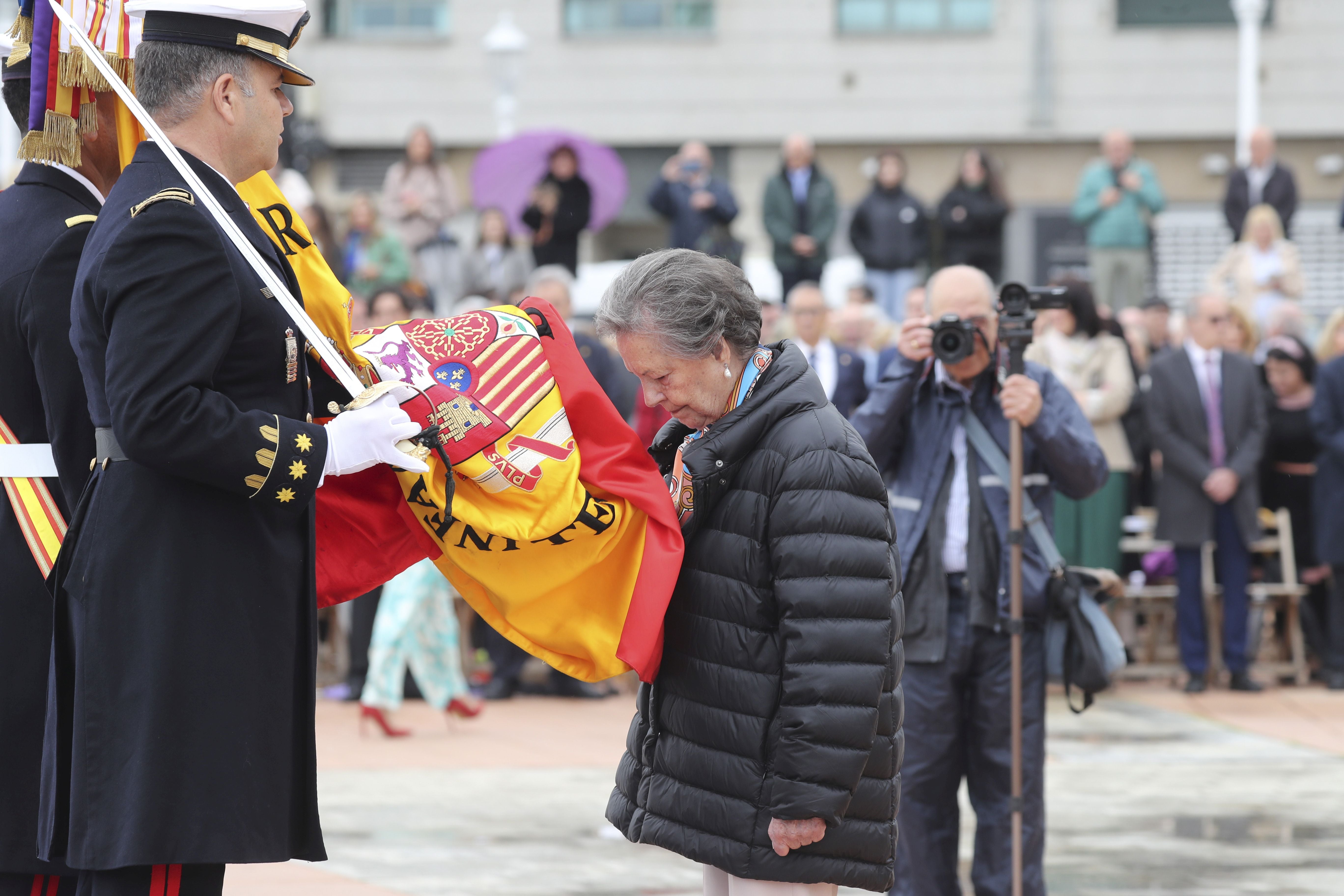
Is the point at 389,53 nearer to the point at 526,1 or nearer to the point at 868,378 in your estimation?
the point at 526,1

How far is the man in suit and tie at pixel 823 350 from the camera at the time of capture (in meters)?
9.70

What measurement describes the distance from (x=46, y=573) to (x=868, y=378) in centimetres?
781

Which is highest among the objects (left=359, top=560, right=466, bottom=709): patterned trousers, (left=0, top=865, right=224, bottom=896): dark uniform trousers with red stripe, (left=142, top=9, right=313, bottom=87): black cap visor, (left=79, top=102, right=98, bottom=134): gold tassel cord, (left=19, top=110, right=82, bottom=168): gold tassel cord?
(left=142, top=9, right=313, bottom=87): black cap visor

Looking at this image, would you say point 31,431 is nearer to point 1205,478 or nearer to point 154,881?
point 154,881

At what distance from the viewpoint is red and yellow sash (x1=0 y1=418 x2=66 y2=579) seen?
3.53m

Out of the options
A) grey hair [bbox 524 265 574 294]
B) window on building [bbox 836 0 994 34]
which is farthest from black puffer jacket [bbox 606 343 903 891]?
window on building [bbox 836 0 994 34]

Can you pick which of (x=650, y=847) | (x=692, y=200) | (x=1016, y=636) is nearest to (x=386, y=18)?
(x=692, y=200)

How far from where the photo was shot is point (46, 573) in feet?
11.6

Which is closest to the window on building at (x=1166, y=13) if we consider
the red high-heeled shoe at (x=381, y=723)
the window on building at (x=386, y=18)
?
the window on building at (x=386, y=18)

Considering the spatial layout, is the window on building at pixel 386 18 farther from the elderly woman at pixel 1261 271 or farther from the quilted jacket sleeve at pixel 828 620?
the quilted jacket sleeve at pixel 828 620

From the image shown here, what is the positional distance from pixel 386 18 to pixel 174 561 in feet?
76.8

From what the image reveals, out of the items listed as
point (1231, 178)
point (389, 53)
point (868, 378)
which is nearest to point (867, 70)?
point (389, 53)

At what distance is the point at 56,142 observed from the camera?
3566 millimetres

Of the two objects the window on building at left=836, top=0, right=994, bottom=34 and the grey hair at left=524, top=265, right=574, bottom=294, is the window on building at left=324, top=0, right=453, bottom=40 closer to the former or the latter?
the window on building at left=836, top=0, right=994, bottom=34
